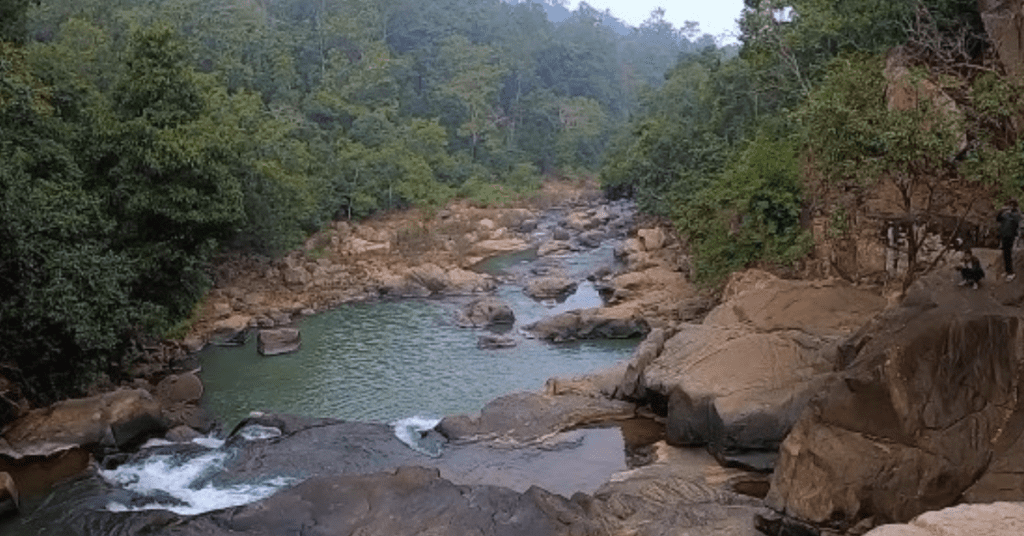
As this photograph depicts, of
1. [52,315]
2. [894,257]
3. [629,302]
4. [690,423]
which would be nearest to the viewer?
[690,423]

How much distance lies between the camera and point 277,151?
103 ft

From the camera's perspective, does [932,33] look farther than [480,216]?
No

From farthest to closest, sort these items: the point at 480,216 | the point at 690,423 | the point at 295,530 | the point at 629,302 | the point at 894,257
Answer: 1. the point at 480,216
2. the point at 629,302
3. the point at 894,257
4. the point at 690,423
5. the point at 295,530

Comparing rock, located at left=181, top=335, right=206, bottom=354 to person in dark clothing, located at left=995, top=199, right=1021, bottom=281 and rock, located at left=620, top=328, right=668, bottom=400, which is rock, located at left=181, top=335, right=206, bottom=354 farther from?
person in dark clothing, located at left=995, top=199, right=1021, bottom=281

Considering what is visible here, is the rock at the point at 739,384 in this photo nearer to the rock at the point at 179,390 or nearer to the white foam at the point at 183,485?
the white foam at the point at 183,485

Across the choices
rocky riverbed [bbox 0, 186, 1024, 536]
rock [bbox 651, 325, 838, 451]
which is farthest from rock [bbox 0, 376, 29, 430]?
rock [bbox 651, 325, 838, 451]

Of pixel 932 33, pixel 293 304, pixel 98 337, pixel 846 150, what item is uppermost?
pixel 932 33

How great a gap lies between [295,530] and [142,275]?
1079cm

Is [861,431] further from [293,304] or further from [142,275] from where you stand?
[293,304]

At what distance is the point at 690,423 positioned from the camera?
1495cm

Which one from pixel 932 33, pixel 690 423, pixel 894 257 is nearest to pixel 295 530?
pixel 690 423

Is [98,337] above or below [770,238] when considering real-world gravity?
below

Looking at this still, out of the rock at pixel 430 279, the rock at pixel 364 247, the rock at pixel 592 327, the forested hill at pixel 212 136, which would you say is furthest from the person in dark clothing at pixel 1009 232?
the rock at pixel 364 247

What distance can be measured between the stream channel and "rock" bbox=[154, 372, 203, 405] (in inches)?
13.6
